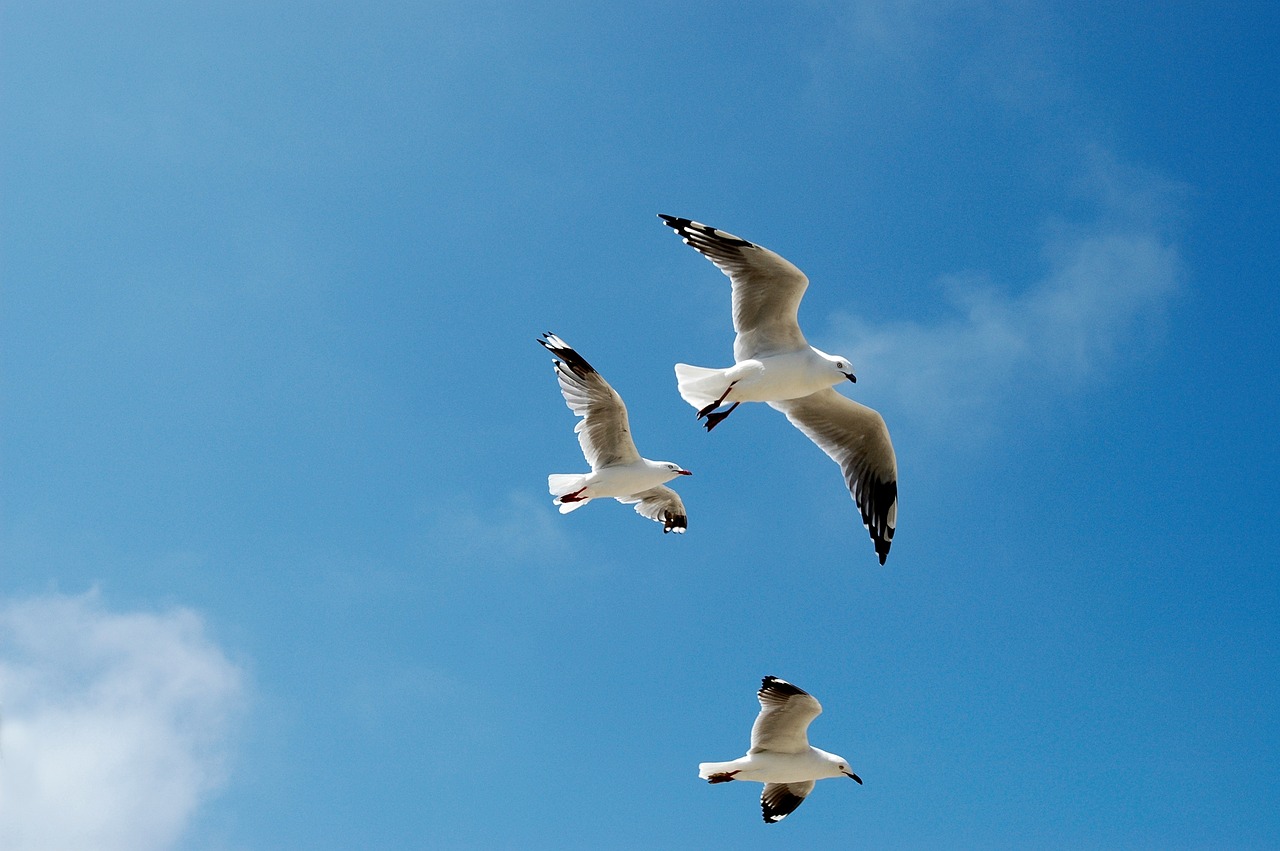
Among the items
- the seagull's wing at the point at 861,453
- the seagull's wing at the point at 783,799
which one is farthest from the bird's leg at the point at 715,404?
the seagull's wing at the point at 783,799

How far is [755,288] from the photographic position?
9289 mm

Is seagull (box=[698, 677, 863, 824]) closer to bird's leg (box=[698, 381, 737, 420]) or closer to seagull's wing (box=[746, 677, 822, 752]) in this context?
seagull's wing (box=[746, 677, 822, 752])

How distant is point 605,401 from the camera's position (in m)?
10.9

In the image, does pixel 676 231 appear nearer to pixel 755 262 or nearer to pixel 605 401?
pixel 755 262

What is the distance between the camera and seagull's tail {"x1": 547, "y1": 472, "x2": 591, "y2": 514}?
1104 cm

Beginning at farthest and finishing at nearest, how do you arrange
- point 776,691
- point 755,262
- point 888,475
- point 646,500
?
point 646,500, point 776,691, point 888,475, point 755,262

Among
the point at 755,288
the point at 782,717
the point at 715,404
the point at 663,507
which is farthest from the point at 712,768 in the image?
the point at 755,288

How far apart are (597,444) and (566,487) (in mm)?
481

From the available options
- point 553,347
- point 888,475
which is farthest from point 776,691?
point 553,347

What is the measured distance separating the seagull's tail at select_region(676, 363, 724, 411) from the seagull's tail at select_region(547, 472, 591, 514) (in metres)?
1.99

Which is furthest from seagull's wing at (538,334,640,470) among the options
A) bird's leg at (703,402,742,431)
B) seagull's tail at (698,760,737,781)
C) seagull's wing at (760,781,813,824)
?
seagull's wing at (760,781,813,824)

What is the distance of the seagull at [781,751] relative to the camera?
10867 mm

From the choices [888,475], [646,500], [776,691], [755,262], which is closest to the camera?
[755,262]

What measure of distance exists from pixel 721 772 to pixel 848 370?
13.9 ft
